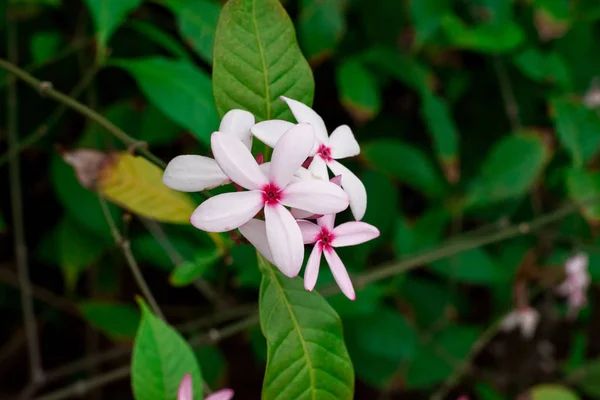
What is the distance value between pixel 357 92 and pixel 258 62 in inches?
23.9

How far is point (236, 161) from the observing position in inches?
19.0

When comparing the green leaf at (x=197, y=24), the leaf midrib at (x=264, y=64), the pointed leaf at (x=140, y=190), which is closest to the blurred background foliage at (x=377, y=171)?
the green leaf at (x=197, y=24)

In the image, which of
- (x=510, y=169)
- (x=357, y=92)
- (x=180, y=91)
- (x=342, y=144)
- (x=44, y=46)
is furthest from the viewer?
(x=510, y=169)

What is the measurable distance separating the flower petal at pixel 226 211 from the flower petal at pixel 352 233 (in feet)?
0.29

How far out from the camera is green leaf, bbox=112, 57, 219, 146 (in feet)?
2.70

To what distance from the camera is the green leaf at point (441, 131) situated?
3.94 ft

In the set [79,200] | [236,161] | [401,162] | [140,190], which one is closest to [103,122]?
[140,190]

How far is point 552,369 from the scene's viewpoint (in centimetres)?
171

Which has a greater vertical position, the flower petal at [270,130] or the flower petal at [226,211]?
the flower petal at [270,130]

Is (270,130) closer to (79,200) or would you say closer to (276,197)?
(276,197)

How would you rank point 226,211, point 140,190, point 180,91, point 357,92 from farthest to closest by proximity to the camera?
point 357,92 < point 180,91 < point 140,190 < point 226,211

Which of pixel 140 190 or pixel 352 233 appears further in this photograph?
pixel 140 190

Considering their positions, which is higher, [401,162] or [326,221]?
[401,162]

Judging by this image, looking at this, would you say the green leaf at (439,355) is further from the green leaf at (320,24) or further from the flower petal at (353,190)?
the flower petal at (353,190)
